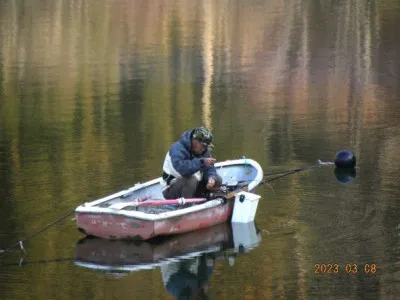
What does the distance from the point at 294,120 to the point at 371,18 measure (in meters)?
25.2

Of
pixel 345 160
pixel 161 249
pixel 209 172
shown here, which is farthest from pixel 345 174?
pixel 161 249

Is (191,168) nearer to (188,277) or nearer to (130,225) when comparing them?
(130,225)

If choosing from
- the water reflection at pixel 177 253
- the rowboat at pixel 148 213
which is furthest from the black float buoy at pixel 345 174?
Answer: the water reflection at pixel 177 253

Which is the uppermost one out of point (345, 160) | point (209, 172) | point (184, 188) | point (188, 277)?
point (209, 172)

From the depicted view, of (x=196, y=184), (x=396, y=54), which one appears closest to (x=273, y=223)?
(x=196, y=184)

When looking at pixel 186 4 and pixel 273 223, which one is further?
pixel 186 4

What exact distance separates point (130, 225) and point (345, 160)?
632cm

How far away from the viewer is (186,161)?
17.8 meters

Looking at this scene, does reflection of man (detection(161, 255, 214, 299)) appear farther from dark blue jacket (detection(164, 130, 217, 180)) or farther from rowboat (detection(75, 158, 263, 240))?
dark blue jacket (detection(164, 130, 217, 180))

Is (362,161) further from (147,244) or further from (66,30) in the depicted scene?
(66,30)

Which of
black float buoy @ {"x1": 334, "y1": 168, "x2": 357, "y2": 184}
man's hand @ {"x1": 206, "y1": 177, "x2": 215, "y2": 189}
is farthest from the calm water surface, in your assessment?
man's hand @ {"x1": 206, "y1": 177, "x2": 215, "y2": 189}

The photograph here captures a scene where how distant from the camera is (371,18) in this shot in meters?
52.3

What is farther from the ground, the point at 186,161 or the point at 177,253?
the point at 186,161

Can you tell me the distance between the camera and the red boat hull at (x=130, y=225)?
17.1 metres
